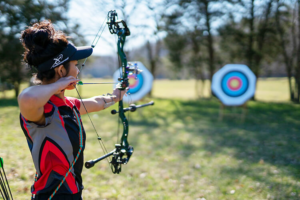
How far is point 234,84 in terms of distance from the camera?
6500mm

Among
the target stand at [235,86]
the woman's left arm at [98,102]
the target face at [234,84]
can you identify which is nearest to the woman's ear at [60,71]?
the woman's left arm at [98,102]

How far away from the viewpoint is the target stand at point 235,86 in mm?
6371

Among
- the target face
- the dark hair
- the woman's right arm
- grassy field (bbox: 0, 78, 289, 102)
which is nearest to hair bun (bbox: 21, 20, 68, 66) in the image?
the dark hair

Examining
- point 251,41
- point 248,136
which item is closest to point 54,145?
point 248,136

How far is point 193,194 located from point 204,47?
10758 millimetres

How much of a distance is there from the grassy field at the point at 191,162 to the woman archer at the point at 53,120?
1.42 metres

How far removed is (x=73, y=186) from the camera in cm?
109

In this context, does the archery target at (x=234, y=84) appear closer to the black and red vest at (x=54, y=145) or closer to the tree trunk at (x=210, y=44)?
the tree trunk at (x=210, y=44)

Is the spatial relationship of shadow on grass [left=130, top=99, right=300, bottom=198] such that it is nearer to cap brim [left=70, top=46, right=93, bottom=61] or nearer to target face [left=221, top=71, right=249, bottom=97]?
target face [left=221, top=71, right=249, bottom=97]

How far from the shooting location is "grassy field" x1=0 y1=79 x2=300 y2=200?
Answer: 2480 mm

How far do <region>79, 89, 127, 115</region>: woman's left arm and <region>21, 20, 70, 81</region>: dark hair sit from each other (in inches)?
15.0

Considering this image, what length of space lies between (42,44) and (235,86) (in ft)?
20.3

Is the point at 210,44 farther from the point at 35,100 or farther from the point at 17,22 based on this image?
the point at 35,100

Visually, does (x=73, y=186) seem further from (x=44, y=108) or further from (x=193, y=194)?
(x=193, y=194)
